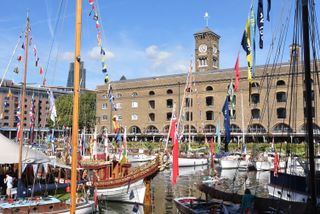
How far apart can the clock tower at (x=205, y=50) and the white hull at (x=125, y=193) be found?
7998 cm

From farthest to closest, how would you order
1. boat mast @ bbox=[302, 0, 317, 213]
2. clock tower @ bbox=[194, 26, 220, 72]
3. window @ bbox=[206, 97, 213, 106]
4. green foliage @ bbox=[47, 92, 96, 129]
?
green foliage @ bbox=[47, 92, 96, 129]
clock tower @ bbox=[194, 26, 220, 72]
window @ bbox=[206, 97, 213, 106]
boat mast @ bbox=[302, 0, 317, 213]

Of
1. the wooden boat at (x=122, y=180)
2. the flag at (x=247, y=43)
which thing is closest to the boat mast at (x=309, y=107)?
the flag at (x=247, y=43)

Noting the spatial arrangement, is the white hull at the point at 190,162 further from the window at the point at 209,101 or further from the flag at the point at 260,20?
the flag at the point at 260,20

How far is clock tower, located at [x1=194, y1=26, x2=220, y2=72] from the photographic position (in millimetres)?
103000

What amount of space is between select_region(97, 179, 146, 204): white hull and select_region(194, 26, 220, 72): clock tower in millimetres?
79975

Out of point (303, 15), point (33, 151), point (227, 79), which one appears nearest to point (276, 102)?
point (227, 79)

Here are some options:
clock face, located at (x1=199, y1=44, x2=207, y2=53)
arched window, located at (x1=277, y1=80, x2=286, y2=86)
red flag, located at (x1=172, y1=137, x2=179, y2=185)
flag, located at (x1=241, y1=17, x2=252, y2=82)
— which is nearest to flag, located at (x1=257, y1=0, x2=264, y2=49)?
flag, located at (x1=241, y1=17, x2=252, y2=82)

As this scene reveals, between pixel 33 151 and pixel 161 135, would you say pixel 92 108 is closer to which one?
pixel 161 135

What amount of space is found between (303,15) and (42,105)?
14374 cm

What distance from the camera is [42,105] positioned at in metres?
146

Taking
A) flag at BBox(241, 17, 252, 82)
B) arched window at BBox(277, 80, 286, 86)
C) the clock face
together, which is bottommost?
flag at BBox(241, 17, 252, 82)

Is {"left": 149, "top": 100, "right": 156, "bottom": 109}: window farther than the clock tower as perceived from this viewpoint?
No

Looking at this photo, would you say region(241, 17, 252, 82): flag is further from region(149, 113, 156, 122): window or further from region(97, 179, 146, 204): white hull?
region(149, 113, 156, 122): window

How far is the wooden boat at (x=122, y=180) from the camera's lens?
80.0ft
